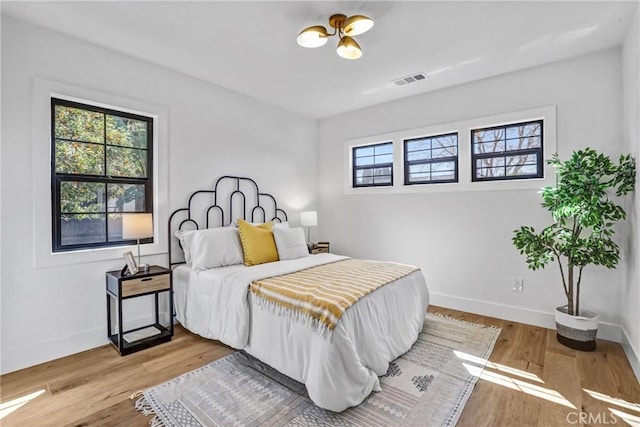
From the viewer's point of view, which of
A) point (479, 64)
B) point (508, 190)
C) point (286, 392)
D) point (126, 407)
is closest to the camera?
point (126, 407)

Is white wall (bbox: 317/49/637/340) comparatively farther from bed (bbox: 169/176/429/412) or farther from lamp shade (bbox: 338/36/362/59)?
lamp shade (bbox: 338/36/362/59)

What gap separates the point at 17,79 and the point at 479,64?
408 cm

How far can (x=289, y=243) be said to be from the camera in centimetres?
350

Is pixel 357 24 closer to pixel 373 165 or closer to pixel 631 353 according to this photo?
pixel 373 165

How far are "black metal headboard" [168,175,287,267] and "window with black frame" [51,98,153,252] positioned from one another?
35 centimetres

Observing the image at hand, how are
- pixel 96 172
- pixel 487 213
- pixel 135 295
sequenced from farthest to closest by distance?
pixel 487 213 < pixel 96 172 < pixel 135 295

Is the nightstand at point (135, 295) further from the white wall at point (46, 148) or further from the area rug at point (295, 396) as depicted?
the area rug at point (295, 396)

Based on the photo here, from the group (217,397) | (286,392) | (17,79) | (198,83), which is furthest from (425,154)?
(17,79)

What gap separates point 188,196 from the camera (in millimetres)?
3426

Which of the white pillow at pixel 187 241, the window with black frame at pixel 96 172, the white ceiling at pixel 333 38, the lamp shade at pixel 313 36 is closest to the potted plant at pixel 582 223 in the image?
the white ceiling at pixel 333 38

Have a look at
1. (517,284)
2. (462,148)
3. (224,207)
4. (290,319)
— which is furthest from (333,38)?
(517,284)

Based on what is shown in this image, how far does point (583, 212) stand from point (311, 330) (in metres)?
2.44

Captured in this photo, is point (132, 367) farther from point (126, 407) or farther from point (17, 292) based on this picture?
point (17, 292)

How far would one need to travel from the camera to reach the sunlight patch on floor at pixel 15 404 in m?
1.89
